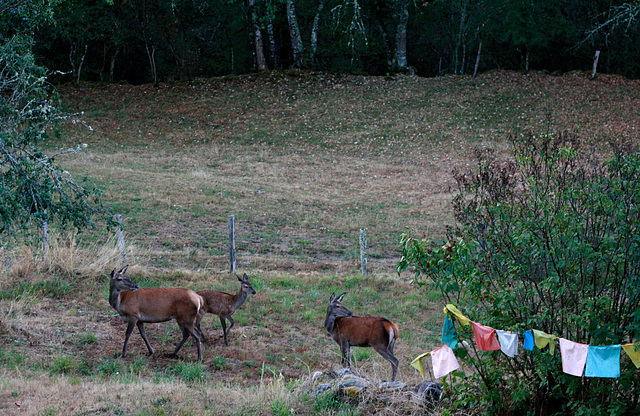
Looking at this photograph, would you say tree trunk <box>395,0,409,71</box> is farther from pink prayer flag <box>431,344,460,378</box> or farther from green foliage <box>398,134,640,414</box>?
pink prayer flag <box>431,344,460,378</box>

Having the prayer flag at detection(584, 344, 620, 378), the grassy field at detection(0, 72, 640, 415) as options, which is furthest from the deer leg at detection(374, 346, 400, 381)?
the prayer flag at detection(584, 344, 620, 378)

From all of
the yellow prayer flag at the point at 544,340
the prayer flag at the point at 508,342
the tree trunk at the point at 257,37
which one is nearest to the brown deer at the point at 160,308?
the prayer flag at the point at 508,342

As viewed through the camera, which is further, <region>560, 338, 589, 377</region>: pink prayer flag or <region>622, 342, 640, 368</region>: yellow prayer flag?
<region>560, 338, 589, 377</region>: pink prayer flag

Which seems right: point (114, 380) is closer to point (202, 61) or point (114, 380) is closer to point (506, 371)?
point (506, 371)

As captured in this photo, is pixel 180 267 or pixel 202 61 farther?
pixel 202 61

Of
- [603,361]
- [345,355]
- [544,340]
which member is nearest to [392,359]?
[345,355]

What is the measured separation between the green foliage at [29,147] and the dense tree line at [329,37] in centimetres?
2699

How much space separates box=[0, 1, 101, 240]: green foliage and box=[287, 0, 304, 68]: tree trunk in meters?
29.4

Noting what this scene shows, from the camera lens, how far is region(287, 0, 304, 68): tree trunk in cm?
3921

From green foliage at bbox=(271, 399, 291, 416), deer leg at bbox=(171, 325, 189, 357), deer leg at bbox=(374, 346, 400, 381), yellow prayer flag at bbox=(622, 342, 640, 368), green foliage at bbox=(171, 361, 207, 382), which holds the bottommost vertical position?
deer leg at bbox=(374, 346, 400, 381)

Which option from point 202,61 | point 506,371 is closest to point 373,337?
point 506,371

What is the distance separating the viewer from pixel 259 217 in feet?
67.6

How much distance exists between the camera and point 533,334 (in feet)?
21.4

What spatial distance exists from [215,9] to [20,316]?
36.4 meters
